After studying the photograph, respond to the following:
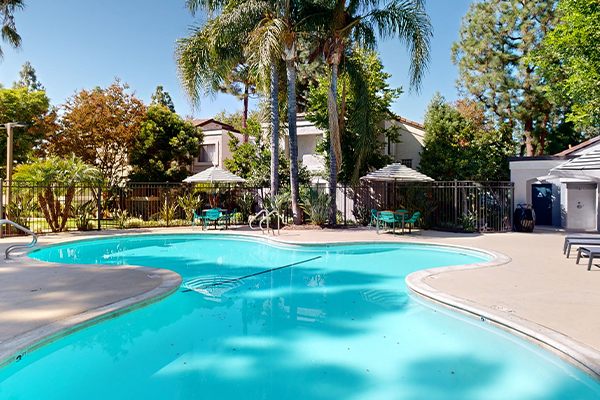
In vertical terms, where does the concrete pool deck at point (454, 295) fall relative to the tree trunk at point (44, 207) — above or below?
below

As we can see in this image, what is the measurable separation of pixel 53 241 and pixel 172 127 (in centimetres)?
1339

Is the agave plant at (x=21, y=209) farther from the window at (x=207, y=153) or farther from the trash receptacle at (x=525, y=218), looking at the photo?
the trash receptacle at (x=525, y=218)

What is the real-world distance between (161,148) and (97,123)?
3.96 meters

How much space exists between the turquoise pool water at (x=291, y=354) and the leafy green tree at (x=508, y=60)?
2245 cm

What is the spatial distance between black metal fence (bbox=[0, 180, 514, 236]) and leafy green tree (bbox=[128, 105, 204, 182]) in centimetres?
301

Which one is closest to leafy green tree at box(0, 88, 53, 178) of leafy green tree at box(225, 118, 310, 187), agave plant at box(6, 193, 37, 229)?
agave plant at box(6, 193, 37, 229)

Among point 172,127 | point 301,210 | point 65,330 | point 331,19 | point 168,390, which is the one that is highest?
point 331,19

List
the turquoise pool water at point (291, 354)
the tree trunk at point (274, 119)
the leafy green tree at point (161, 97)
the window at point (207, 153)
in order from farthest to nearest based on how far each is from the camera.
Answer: the leafy green tree at point (161, 97), the window at point (207, 153), the tree trunk at point (274, 119), the turquoise pool water at point (291, 354)

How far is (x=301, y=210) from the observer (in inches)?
669

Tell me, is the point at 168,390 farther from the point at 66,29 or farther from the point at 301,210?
the point at 66,29

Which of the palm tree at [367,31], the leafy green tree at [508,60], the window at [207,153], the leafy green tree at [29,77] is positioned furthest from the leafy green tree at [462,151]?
the leafy green tree at [29,77]

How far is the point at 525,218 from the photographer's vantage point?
47.2 ft

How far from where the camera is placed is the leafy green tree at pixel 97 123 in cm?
1981

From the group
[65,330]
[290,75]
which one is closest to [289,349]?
[65,330]
